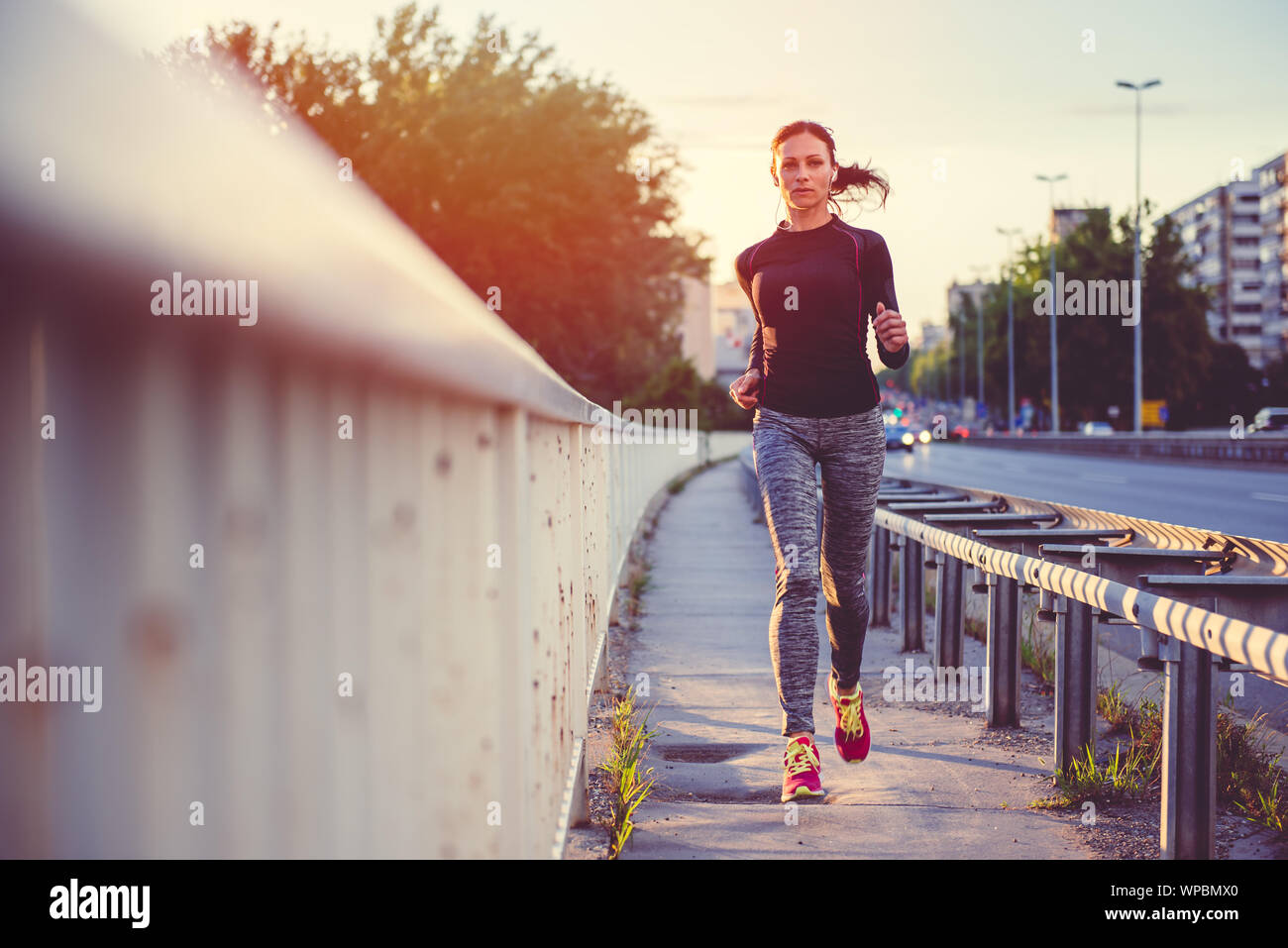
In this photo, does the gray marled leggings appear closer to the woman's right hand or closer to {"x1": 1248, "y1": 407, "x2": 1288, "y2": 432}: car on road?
the woman's right hand

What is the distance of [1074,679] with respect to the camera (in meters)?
4.47

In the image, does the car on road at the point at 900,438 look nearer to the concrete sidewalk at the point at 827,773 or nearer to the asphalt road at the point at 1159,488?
the asphalt road at the point at 1159,488

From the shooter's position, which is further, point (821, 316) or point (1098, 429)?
point (1098, 429)

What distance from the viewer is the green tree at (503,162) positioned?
28469 mm

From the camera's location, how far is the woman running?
14.7 feet

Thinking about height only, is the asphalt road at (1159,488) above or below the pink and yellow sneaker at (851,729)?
below

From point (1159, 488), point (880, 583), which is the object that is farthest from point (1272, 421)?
point (880, 583)

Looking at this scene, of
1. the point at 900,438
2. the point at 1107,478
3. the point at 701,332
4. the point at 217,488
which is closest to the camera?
the point at 217,488

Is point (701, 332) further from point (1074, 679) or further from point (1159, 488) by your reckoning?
point (1074, 679)

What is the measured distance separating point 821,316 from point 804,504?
614mm

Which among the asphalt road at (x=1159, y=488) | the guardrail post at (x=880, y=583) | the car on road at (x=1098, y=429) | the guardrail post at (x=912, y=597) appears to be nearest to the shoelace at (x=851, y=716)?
the guardrail post at (x=912, y=597)

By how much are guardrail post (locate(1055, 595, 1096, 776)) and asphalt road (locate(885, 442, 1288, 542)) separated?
6439mm

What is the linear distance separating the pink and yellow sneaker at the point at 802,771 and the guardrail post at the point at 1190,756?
1156 millimetres
